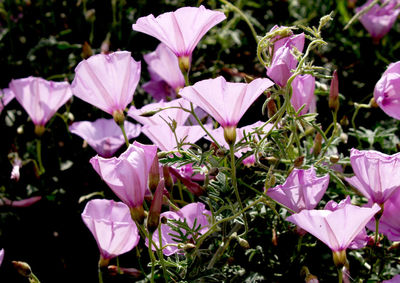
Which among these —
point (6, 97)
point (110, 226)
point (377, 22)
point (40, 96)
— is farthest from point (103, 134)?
point (377, 22)

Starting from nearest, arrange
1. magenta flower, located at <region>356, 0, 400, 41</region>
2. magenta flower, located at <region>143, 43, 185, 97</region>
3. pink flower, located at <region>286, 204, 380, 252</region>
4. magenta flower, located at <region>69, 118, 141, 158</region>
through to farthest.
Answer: pink flower, located at <region>286, 204, 380, 252</region> → magenta flower, located at <region>69, 118, 141, 158</region> → magenta flower, located at <region>143, 43, 185, 97</region> → magenta flower, located at <region>356, 0, 400, 41</region>

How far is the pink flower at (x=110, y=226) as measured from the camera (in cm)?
88

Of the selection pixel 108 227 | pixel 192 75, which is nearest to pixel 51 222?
pixel 108 227

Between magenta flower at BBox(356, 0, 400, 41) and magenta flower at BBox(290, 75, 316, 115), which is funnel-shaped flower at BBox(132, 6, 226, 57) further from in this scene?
magenta flower at BBox(356, 0, 400, 41)

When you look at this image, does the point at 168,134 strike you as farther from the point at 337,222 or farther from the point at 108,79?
the point at 337,222

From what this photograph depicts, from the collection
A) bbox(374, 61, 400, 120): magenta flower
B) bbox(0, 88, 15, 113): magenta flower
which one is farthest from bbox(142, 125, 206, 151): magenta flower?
bbox(0, 88, 15, 113): magenta flower

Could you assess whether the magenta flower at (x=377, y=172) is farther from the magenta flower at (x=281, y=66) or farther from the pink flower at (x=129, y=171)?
the pink flower at (x=129, y=171)

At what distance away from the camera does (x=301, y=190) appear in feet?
2.70

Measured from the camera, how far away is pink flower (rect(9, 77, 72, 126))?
1194 millimetres

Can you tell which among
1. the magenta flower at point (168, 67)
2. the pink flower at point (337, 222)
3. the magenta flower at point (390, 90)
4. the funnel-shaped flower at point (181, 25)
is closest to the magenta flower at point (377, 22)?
the magenta flower at point (168, 67)

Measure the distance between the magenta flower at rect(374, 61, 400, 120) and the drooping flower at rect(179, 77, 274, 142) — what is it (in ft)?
0.77

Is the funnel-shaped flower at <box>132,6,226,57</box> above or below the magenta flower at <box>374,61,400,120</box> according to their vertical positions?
above

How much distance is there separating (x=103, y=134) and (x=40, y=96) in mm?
Result: 163

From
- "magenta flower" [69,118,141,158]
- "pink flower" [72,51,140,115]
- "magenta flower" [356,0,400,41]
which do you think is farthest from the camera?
"magenta flower" [356,0,400,41]
